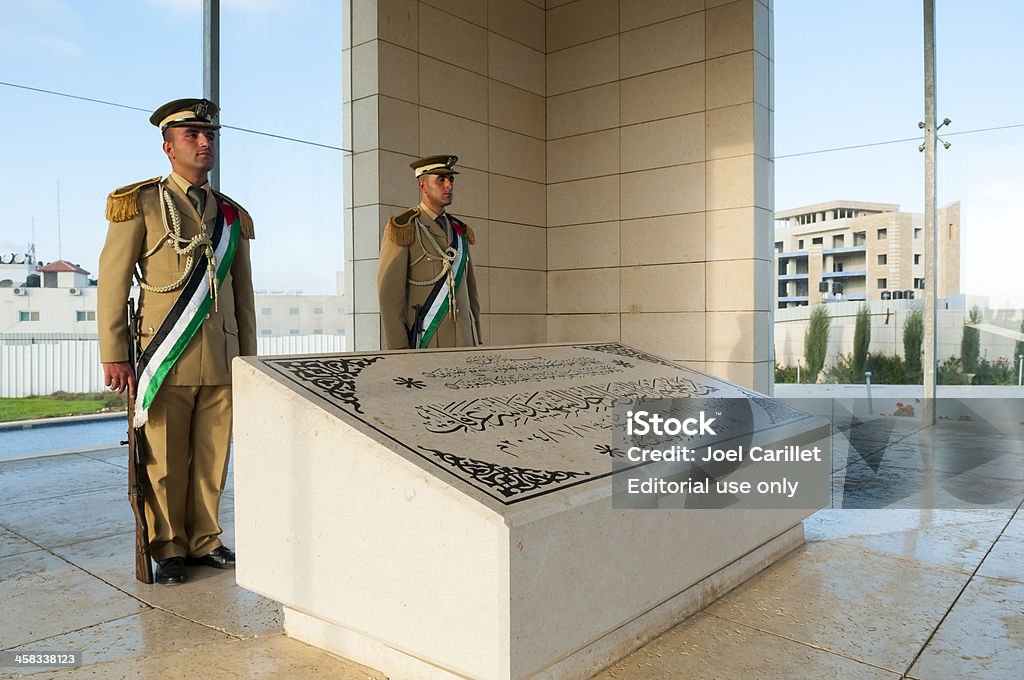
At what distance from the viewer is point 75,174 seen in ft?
15.1

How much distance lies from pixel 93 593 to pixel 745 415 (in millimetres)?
2212

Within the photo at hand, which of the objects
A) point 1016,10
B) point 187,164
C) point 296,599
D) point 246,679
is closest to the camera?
point 246,679

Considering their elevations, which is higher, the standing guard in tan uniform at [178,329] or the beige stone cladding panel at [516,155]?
the beige stone cladding panel at [516,155]

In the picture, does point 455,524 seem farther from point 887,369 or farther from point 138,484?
point 887,369

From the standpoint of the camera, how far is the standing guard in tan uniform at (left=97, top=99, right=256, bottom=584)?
100.0 inches

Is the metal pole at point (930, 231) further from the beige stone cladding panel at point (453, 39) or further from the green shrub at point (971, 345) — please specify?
the beige stone cladding panel at point (453, 39)

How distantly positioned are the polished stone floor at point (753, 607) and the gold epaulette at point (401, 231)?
4.62 feet

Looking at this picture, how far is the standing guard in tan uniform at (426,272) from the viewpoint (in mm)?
3451

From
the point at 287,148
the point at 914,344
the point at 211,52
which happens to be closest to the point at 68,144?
the point at 211,52

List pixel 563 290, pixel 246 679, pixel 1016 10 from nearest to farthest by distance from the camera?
1. pixel 246 679
2. pixel 1016 10
3. pixel 563 290

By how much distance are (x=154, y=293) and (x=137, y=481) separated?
0.62 m

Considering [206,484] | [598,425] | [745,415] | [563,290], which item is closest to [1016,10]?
[563,290]

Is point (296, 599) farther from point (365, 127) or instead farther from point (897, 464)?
point (365, 127)

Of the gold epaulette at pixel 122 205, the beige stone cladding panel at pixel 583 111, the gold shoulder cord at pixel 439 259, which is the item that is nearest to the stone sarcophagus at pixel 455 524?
the gold epaulette at pixel 122 205
